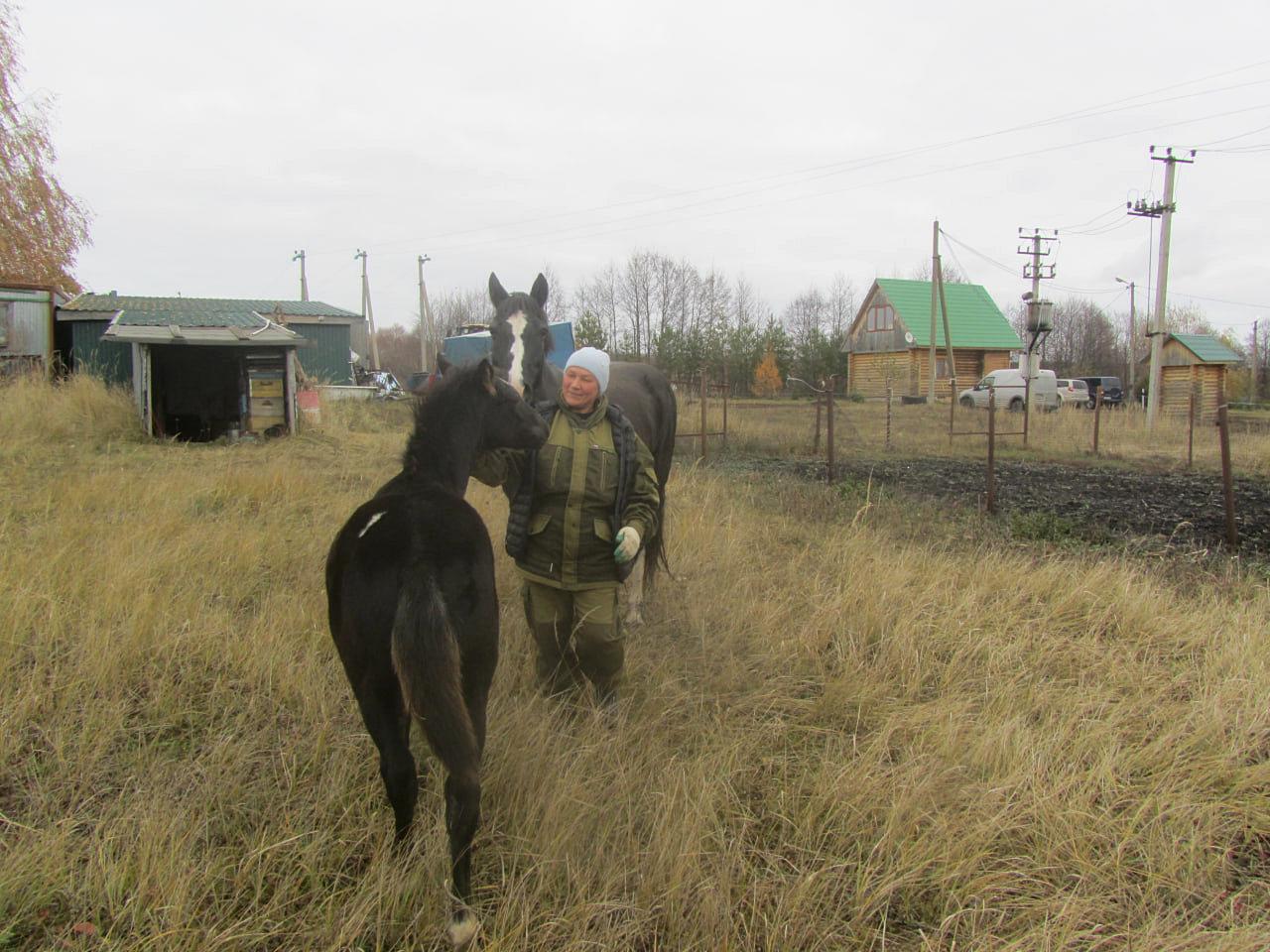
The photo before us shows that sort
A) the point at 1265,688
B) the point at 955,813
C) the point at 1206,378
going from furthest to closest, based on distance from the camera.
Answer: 1. the point at 1206,378
2. the point at 1265,688
3. the point at 955,813

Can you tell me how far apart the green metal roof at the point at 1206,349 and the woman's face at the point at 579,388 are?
137 feet

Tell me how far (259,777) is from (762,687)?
2207 mm

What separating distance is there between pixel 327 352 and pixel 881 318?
31362 millimetres

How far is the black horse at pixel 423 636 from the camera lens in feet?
6.79

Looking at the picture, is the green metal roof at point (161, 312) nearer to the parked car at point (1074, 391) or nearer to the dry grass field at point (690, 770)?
the dry grass field at point (690, 770)

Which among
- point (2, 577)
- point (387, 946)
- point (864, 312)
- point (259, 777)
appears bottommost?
point (387, 946)

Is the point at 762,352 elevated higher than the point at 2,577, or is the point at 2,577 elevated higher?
the point at 762,352

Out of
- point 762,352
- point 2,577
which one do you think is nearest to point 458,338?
point 2,577

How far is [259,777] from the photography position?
2691mm

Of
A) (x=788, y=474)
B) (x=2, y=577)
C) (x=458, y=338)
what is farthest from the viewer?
(x=458, y=338)

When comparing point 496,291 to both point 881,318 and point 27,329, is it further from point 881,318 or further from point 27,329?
point 881,318

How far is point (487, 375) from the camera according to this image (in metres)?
3.00

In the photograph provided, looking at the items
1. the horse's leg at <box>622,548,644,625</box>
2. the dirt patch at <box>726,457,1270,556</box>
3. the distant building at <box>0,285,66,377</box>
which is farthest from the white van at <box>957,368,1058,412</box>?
the distant building at <box>0,285,66,377</box>

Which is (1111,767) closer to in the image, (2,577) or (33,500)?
(2,577)
